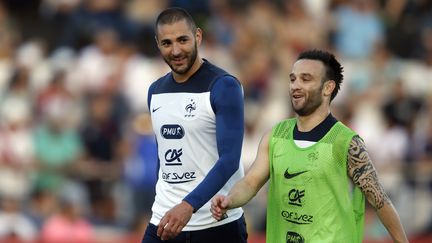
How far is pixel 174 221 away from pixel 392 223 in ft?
4.64

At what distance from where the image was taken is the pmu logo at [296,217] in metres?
6.99

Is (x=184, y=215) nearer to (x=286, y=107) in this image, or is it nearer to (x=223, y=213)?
(x=223, y=213)

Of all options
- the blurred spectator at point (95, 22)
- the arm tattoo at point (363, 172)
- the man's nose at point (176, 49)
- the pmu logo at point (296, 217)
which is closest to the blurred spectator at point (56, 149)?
the blurred spectator at point (95, 22)

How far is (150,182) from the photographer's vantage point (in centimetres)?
1370

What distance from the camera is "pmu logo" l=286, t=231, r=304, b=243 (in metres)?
7.03

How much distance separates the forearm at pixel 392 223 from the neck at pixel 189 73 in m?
1.66

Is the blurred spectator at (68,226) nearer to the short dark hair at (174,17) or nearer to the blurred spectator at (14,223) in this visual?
the blurred spectator at (14,223)

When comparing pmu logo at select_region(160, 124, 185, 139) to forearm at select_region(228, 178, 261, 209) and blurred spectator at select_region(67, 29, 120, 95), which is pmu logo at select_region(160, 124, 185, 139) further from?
blurred spectator at select_region(67, 29, 120, 95)

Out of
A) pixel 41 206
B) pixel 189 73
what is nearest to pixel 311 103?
pixel 189 73

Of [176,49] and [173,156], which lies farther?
[173,156]

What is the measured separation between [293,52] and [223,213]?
8202mm

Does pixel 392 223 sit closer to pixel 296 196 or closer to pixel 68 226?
pixel 296 196

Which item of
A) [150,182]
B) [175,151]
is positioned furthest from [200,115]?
[150,182]

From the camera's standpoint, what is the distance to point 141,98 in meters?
14.9
